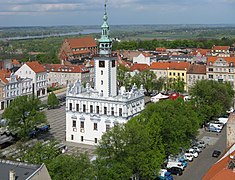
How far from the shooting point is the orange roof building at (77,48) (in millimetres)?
139625

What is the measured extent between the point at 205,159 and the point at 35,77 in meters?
52.6

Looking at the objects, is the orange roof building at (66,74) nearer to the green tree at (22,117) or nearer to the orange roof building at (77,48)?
the orange roof building at (77,48)

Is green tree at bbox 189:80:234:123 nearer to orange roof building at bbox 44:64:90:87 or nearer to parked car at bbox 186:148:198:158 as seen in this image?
parked car at bbox 186:148:198:158

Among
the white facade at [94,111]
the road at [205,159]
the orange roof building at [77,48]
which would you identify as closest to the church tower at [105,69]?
the white facade at [94,111]

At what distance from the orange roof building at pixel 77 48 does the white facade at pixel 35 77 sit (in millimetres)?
39573

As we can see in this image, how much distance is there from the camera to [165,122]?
44156 millimetres

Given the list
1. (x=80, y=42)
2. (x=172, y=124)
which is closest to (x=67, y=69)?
(x=80, y=42)

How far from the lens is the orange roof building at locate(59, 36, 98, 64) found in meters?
140

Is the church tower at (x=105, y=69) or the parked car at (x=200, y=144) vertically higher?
the church tower at (x=105, y=69)

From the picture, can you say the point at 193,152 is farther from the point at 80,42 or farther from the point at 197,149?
the point at 80,42

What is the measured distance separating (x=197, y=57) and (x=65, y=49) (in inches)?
2016

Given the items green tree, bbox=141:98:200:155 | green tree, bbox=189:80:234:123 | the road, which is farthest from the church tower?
the road

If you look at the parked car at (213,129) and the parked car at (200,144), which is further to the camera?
the parked car at (213,129)

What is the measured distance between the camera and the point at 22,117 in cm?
5325
